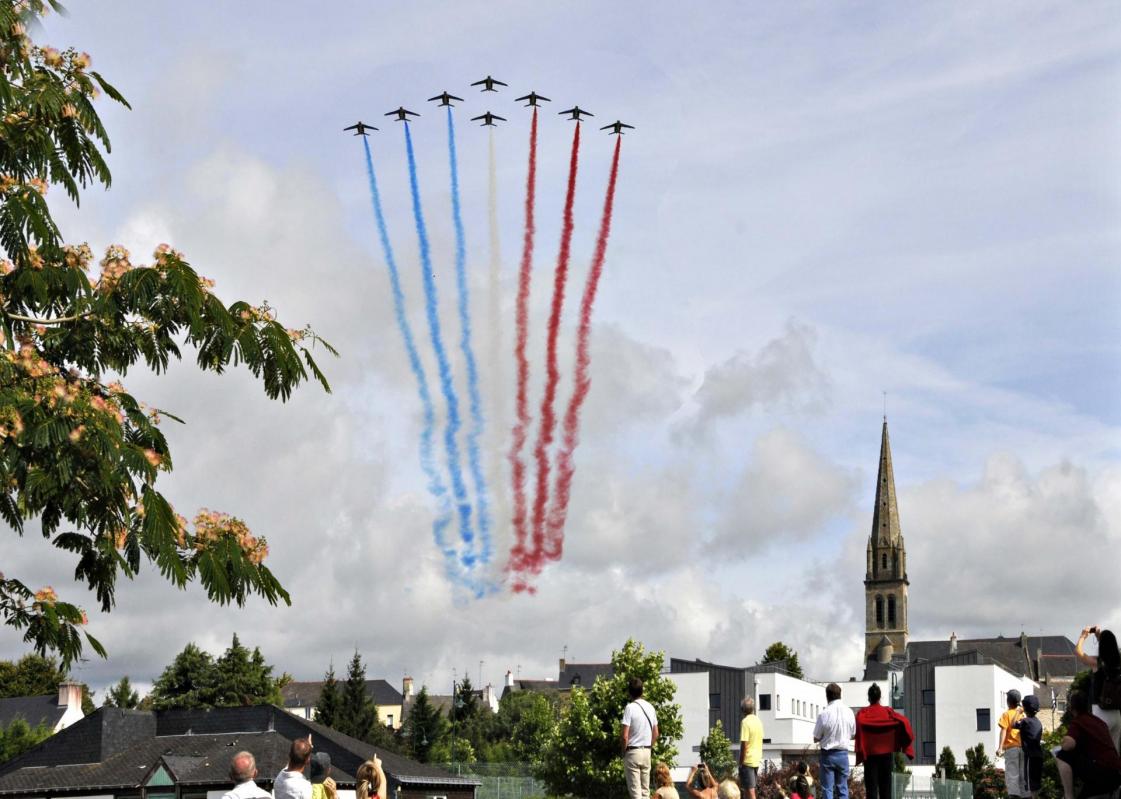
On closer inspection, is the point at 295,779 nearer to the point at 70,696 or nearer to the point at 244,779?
the point at 244,779

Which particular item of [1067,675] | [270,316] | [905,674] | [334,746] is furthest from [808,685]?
[270,316]

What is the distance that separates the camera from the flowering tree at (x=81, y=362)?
11094 mm

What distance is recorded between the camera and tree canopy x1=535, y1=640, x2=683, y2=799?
252 ft

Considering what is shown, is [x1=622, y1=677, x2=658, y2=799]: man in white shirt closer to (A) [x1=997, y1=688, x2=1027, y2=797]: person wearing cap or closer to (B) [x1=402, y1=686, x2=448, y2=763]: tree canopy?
(A) [x1=997, y1=688, x2=1027, y2=797]: person wearing cap

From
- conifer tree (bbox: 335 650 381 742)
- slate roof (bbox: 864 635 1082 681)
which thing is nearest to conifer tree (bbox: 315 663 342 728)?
conifer tree (bbox: 335 650 381 742)

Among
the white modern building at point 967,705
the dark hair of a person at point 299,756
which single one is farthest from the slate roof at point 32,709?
the dark hair of a person at point 299,756

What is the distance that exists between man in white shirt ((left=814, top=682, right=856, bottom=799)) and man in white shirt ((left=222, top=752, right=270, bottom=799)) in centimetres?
978

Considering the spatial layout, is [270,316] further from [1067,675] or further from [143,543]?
[1067,675]

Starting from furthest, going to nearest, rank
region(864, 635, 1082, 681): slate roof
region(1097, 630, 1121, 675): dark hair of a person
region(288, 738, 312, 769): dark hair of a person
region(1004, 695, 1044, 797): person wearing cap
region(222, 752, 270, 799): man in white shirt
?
1. region(864, 635, 1082, 681): slate roof
2. region(1004, 695, 1044, 797): person wearing cap
3. region(1097, 630, 1121, 675): dark hair of a person
4. region(288, 738, 312, 769): dark hair of a person
5. region(222, 752, 270, 799): man in white shirt

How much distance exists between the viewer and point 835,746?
61.7 ft

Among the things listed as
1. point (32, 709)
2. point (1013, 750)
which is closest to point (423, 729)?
point (32, 709)

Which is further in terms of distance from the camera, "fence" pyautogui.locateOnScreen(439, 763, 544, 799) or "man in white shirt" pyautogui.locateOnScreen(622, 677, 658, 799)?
"fence" pyautogui.locateOnScreen(439, 763, 544, 799)

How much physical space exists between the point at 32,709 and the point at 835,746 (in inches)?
4568

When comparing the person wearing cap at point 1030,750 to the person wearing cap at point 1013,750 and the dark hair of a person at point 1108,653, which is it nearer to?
the person wearing cap at point 1013,750
